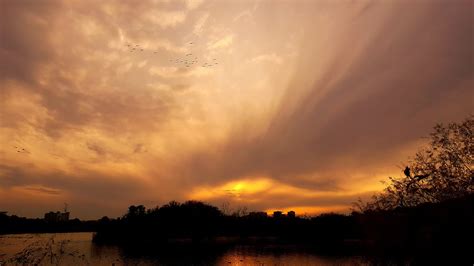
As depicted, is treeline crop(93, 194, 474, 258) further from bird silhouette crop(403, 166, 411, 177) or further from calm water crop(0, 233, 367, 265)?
calm water crop(0, 233, 367, 265)

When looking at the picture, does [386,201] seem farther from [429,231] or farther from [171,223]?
[171,223]

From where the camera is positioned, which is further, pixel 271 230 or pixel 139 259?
pixel 271 230

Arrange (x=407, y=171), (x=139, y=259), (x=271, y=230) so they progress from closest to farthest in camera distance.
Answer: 1. (x=407, y=171)
2. (x=139, y=259)
3. (x=271, y=230)

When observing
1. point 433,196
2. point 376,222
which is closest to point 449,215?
point 433,196

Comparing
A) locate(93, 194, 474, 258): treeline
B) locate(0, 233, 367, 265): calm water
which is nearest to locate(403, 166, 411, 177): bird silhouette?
locate(93, 194, 474, 258): treeline

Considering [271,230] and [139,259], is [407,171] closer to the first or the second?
[139,259]

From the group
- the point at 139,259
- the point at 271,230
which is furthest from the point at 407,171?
the point at 271,230

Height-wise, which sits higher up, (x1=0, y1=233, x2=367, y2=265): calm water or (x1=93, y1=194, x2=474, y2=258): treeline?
(x1=93, y1=194, x2=474, y2=258): treeline

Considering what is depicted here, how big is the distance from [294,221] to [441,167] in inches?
6486

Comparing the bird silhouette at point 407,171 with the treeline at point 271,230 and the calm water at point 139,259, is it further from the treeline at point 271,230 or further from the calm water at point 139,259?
the calm water at point 139,259

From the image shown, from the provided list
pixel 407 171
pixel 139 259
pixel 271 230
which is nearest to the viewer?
pixel 407 171

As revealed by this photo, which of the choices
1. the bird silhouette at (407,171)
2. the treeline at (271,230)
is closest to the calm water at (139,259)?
the treeline at (271,230)

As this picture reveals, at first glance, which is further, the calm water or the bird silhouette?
the calm water

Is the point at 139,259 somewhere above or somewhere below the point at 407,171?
below
